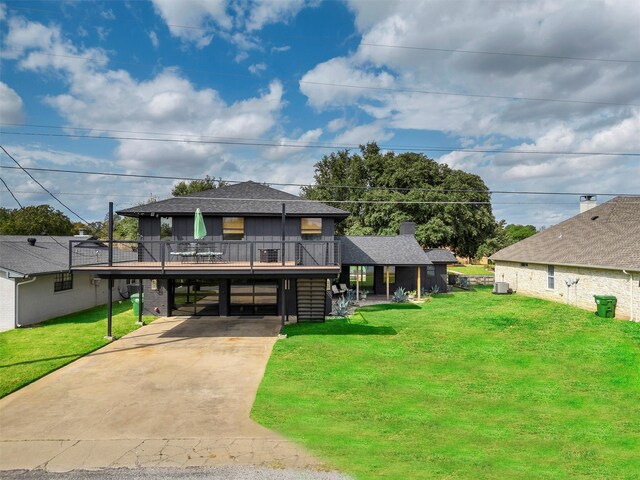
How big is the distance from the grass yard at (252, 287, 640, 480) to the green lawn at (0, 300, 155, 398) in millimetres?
6667

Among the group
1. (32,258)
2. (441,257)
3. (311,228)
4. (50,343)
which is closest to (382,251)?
(441,257)

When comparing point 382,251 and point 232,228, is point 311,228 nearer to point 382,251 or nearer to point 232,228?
point 232,228

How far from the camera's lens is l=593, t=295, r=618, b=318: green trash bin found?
1762 cm

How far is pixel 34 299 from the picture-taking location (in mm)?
17469

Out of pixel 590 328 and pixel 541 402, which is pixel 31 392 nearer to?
pixel 541 402

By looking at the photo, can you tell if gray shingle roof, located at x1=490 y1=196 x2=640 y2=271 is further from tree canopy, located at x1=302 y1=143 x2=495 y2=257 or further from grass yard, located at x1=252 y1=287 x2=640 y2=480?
tree canopy, located at x1=302 y1=143 x2=495 y2=257

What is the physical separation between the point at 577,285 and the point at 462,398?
53.2 ft

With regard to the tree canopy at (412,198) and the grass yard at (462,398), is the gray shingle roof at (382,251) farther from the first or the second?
the grass yard at (462,398)

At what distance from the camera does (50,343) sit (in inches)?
543

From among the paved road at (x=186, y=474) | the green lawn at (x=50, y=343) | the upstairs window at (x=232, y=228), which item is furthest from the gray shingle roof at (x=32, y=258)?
the paved road at (x=186, y=474)

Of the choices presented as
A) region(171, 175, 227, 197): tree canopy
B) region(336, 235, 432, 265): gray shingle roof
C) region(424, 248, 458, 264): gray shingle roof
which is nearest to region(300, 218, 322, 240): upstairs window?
region(336, 235, 432, 265): gray shingle roof

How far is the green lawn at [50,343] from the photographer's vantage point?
10.6m

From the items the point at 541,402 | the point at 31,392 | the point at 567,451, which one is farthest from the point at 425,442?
the point at 31,392

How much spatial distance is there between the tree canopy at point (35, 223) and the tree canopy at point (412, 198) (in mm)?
36136
